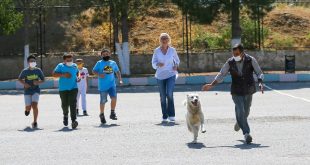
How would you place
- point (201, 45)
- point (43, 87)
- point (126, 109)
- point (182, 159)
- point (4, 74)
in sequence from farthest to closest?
point (201, 45)
point (4, 74)
point (43, 87)
point (126, 109)
point (182, 159)

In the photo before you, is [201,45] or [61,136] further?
[201,45]

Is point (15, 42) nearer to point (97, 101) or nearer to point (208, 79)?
point (208, 79)

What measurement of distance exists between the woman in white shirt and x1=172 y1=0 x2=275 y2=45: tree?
56.1ft

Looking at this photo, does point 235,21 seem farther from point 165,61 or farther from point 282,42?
point 165,61

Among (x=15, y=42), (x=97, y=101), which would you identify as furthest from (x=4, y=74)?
(x=97, y=101)

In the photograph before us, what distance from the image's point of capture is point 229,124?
13570 mm

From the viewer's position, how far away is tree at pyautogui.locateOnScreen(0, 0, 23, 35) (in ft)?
114

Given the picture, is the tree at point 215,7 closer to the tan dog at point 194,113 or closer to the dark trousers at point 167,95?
the dark trousers at point 167,95

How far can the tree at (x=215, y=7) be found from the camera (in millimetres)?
31500

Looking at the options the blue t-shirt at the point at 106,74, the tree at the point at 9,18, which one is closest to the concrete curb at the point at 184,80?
the tree at the point at 9,18

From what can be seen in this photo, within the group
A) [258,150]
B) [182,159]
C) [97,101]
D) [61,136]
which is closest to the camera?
[182,159]

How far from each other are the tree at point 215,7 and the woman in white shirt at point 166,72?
17.1m

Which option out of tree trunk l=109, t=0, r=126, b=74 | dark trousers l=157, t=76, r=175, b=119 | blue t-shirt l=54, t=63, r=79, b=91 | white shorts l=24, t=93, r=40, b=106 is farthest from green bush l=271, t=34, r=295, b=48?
white shorts l=24, t=93, r=40, b=106

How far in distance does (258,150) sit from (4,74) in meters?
26.2
